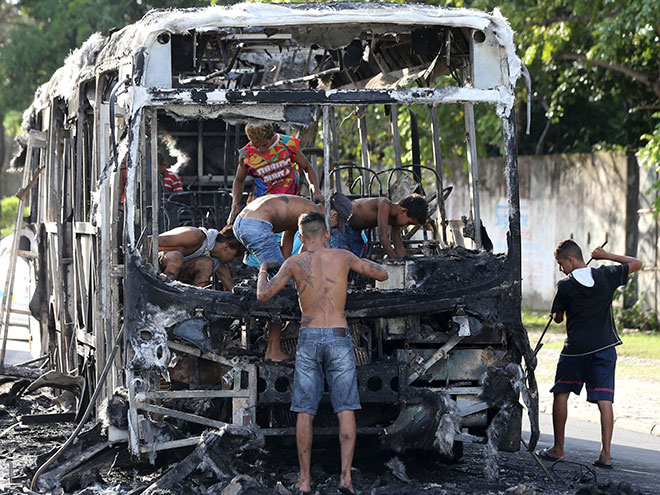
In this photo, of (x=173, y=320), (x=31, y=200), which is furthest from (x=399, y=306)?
(x=31, y=200)

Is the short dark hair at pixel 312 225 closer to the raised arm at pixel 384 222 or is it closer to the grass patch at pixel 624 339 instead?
the raised arm at pixel 384 222

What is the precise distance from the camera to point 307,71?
9570 mm

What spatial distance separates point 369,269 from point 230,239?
1691 mm

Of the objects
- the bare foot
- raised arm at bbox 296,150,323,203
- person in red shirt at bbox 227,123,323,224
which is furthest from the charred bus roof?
the bare foot

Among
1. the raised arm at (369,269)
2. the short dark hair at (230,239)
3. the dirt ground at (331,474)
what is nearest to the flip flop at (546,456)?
the dirt ground at (331,474)

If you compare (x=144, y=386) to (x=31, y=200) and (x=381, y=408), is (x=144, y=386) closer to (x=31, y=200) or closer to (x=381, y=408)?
(x=381, y=408)

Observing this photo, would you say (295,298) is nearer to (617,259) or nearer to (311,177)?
(311,177)

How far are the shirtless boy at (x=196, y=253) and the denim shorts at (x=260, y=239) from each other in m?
0.51

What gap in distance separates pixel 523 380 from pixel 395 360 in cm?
83

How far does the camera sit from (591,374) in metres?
7.55

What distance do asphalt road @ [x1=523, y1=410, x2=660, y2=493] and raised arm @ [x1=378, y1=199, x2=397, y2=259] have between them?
194 cm

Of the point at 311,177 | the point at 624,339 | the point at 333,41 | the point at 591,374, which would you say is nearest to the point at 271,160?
the point at 311,177

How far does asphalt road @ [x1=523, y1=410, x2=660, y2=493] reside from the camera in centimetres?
717

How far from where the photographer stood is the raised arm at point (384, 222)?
300 inches
